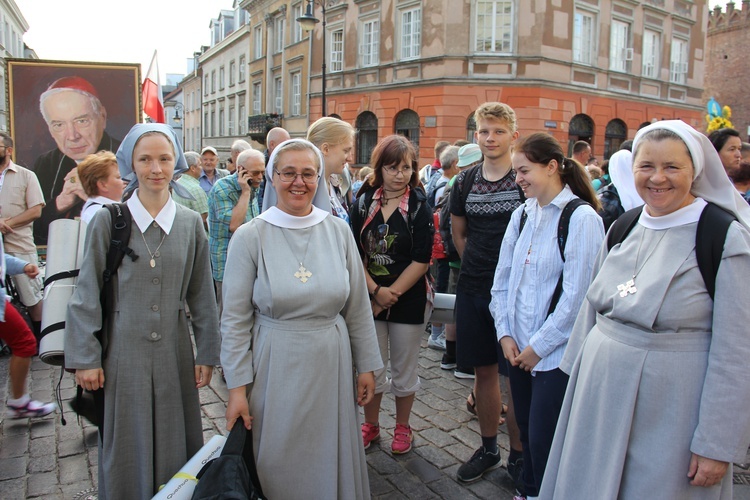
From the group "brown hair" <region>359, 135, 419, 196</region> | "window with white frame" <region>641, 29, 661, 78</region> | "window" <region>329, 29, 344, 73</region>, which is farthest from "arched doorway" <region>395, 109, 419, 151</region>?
"brown hair" <region>359, 135, 419, 196</region>

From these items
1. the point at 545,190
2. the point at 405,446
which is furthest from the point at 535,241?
the point at 405,446

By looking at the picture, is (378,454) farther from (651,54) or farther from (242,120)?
(242,120)

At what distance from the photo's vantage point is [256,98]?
3616cm

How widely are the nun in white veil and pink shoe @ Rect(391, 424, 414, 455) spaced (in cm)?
168

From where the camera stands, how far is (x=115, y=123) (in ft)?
23.9

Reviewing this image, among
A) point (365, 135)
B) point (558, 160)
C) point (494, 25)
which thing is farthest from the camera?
point (365, 135)

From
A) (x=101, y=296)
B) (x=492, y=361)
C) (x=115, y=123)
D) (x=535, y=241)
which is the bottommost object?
(x=492, y=361)

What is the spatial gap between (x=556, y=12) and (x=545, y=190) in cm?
2082

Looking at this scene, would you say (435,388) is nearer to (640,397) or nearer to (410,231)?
(410,231)

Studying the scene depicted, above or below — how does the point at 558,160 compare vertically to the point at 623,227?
above

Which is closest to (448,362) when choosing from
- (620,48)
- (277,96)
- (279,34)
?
(620,48)

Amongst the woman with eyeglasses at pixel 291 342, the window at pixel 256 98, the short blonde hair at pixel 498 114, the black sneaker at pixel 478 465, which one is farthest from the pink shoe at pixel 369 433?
the window at pixel 256 98

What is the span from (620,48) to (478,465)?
24353 millimetres

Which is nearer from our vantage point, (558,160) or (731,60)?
(558,160)
